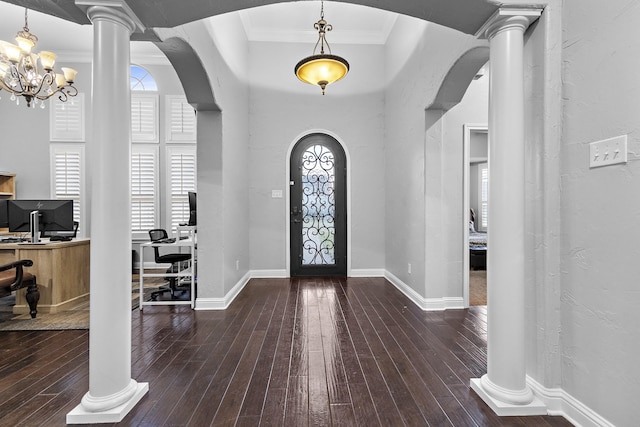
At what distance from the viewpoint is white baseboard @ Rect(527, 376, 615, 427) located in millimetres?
1629

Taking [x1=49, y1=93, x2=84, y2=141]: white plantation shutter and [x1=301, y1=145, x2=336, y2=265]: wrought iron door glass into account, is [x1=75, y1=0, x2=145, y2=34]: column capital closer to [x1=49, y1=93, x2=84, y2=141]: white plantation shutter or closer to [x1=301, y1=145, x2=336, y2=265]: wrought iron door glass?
[x1=301, y1=145, x2=336, y2=265]: wrought iron door glass

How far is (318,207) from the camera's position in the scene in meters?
5.34

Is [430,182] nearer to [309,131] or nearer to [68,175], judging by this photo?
[309,131]

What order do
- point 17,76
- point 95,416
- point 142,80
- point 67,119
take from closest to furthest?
point 95,416, point 17,76, point 67,119, point 142,80

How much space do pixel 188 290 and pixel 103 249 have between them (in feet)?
9.34

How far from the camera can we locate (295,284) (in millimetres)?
4785

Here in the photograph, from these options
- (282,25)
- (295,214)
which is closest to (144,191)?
(295,214)

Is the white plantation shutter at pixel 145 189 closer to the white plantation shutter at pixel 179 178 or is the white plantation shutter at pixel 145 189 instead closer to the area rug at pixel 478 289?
the white plantation shutter at pixel 179 178

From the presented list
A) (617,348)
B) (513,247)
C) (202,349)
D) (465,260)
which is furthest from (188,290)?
(617,348)

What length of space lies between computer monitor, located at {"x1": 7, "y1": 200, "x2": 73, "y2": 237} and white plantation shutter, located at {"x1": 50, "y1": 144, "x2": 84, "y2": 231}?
2.22 metres

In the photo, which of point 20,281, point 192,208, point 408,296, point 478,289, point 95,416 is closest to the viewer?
point 95,416

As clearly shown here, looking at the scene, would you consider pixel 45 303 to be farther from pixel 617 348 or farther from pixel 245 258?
pixel 617 348

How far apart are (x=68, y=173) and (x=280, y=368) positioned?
6.08 m

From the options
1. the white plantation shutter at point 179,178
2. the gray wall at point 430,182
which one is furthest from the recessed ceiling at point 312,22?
the white plantation shutter at point 179,178
